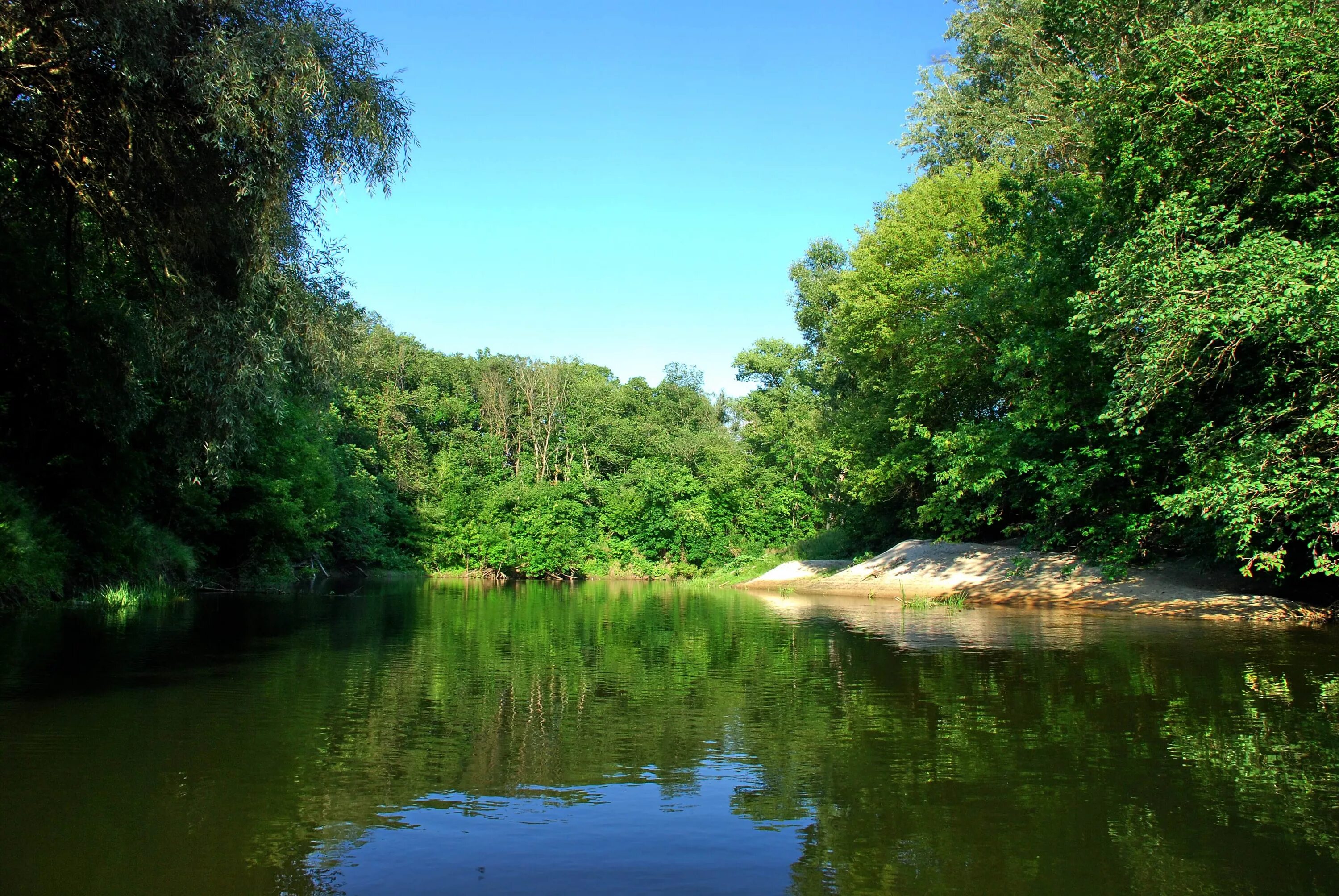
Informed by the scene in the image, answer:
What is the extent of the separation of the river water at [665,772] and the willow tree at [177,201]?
4.86m

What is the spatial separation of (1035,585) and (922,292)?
11238 millimetres

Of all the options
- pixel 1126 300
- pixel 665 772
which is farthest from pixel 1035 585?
pixel 665 772

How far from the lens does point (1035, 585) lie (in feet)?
83.1

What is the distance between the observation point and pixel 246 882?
425 cm

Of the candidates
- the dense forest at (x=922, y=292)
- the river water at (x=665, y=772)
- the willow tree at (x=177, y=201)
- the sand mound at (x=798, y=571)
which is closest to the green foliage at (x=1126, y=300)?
the dense forest at (x=922, y=292)

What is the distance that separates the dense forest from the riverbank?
1.08 metres

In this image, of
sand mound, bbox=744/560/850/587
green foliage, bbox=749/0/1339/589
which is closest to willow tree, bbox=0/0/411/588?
green foliage, bbox=749/0/1339/589

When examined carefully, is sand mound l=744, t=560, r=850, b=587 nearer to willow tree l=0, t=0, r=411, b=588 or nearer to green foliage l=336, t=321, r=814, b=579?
green foliage l=336, t=321, r=814, b=579

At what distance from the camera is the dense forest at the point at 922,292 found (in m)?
12.5

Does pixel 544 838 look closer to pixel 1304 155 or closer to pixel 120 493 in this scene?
pixel 1304 155

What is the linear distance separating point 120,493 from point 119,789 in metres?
18.3

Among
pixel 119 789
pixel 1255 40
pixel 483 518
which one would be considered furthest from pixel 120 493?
pixel 483 518

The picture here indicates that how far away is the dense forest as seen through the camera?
12453mm

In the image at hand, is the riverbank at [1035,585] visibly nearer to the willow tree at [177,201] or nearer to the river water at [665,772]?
the river water at [665,772]
